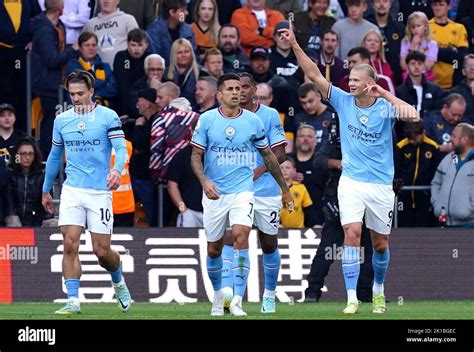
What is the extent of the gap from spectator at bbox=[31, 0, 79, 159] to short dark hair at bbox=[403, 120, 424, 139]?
5392mm

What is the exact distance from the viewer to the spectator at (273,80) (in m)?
24.0

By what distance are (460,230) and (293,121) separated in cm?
335

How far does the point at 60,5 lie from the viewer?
80.2 ft

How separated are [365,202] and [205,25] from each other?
8108mm

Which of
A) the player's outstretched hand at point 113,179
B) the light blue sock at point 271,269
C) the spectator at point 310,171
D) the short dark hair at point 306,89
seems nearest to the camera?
the player's outstretched hand at point 113,179

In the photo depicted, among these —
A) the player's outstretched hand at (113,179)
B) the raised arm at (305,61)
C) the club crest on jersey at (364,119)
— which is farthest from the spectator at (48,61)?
the club crest on jersey at (364,119)

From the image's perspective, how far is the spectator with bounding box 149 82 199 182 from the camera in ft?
74.6

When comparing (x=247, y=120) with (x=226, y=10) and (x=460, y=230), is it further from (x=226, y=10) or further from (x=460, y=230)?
(x=226, y=10)

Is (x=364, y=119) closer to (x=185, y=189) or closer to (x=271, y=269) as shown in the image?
(x=271, y=269)

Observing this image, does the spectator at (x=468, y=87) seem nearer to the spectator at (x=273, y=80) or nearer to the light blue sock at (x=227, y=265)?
the spectator at (x=273, y=80)

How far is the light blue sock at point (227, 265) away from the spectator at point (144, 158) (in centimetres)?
484

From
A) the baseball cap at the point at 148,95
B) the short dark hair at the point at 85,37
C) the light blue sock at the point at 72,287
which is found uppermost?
the short dark hair at the point at 85,37

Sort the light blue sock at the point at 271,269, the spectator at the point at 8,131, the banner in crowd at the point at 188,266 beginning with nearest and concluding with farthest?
the light blue sock at the point at 271,269
the banner in crowd at the point at 188,266
the spectator at the point at 8,131
